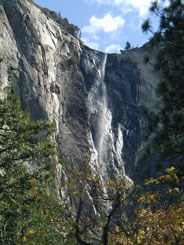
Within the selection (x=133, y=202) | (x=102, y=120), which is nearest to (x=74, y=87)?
(x=102, y=120)

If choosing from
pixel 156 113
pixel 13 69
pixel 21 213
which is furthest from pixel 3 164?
pixel 13 69

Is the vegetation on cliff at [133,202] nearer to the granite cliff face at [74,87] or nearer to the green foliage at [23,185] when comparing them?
the green foliage at [23,185]

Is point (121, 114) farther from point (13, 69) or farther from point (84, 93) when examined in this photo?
point (13, 69)

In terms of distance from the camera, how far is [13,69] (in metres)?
48.3

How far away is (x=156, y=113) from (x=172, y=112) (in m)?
0.53

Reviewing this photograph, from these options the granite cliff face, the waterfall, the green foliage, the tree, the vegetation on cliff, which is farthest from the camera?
the waterfall

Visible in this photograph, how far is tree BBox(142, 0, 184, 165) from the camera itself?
982 cm

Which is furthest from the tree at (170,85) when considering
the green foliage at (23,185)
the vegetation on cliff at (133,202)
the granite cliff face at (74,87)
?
the granite cliff face at (74,87)

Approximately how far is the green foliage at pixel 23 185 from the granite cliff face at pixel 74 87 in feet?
90.4

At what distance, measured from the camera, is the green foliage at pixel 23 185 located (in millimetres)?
10930

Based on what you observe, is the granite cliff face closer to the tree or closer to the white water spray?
the white water spray

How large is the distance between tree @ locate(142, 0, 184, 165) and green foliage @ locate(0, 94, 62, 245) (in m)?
3.00

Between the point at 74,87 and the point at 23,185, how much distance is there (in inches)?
1638

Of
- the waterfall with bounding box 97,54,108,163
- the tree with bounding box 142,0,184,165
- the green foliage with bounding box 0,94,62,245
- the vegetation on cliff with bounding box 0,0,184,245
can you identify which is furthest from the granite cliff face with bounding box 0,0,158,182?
the tree with bounding box 142,0,184,165
